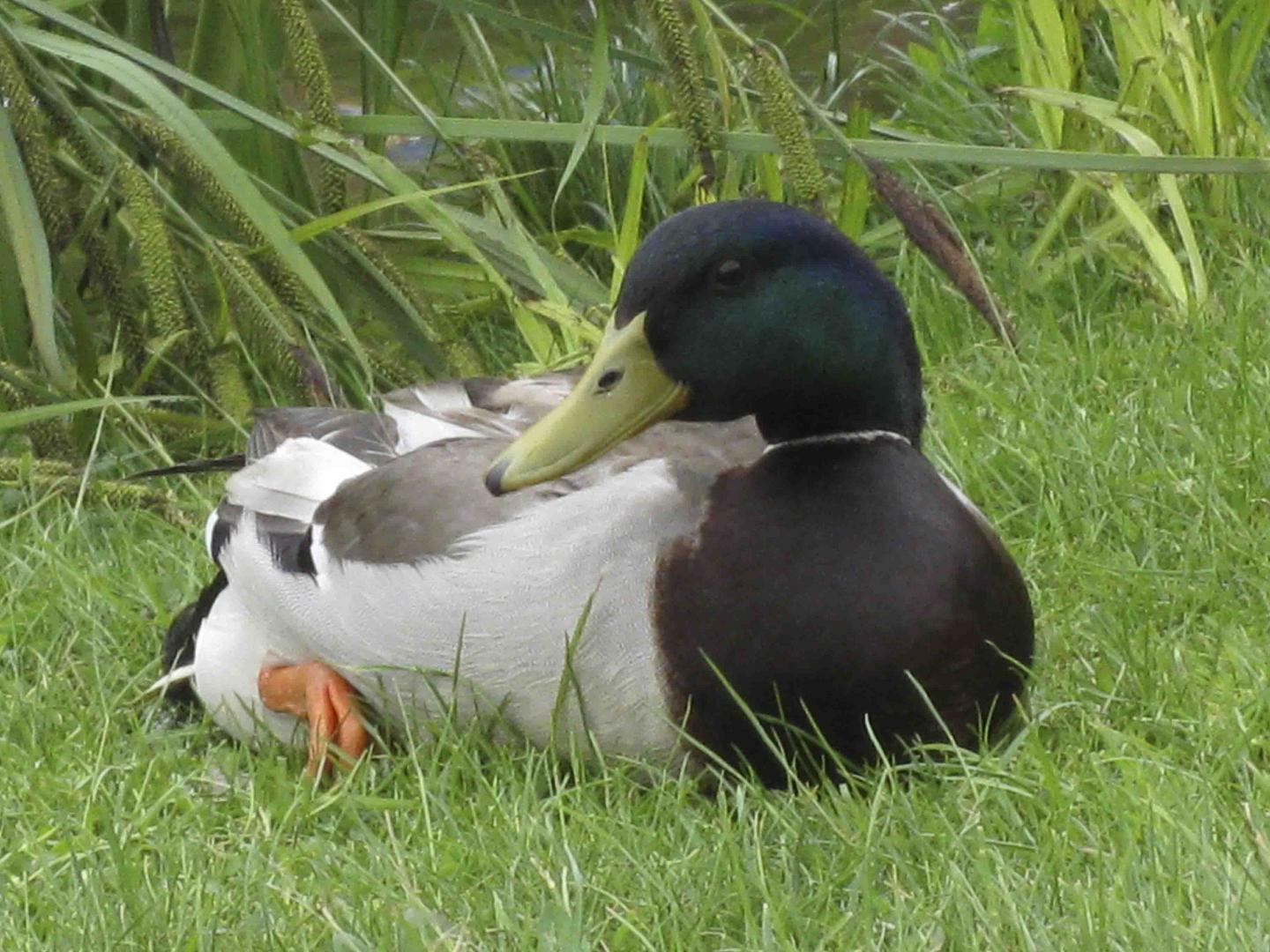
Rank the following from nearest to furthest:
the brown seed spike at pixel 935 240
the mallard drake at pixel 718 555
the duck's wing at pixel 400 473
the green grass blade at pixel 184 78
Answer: the mallard drake at pixel 718 555 < the duck's wing at pixel 400 473 < the brown seed spike at pixel 935 240 < the green grass blade at pixel 184 78

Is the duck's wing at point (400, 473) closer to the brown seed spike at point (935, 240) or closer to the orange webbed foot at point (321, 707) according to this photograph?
the orange webbed foot at point (321, 707)

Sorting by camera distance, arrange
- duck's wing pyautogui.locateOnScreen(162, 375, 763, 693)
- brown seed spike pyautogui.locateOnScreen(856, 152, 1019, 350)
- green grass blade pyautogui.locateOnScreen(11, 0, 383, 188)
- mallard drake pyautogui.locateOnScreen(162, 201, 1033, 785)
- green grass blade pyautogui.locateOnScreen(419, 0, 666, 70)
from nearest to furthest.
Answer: mallard drake pyautogui.locateOnScreen(162, 201, 1033, 785) → duck's wing pyautogui.locateOnScreen(162, 375, 763, 693) → brown seed spike pyautogui.locateOnScreen(856, 152, 1019, 350) → green grass blade pyautogui.locateOnScreen(11, 0, 383, 188) → green grass blade pyautogui.locateOnScreen(419, 0, 666, 70)

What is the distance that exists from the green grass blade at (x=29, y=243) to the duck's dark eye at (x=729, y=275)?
137 cm

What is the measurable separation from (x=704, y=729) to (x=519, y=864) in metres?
0.34

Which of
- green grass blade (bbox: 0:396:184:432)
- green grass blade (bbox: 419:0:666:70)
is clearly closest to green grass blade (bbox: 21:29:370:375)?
green grass blade (bbox: 0:396:184:432)

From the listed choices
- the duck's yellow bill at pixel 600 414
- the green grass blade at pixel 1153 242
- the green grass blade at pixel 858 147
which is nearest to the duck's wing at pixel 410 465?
the duck's yellow bill at pixel 600 414

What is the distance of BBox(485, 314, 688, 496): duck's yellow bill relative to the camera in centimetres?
286

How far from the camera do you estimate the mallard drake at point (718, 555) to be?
2.85 m

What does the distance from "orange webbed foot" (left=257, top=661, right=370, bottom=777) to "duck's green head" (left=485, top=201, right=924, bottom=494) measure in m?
0.49

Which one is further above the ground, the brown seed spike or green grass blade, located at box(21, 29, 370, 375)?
green grass blade, located at box(21, 29, 370, 375)

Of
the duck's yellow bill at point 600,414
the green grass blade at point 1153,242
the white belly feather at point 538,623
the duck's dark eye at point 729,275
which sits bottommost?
the green grass blade at point 1153,242

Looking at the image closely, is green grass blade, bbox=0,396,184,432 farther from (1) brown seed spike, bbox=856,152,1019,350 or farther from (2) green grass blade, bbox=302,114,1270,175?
(1) brown seed spike, bbox=856,152,1019,350

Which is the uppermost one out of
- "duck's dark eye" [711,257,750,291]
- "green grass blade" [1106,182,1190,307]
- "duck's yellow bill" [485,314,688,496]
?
"duck's dark eye" [711,257,750,291]

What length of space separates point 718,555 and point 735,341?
0.87 feet
